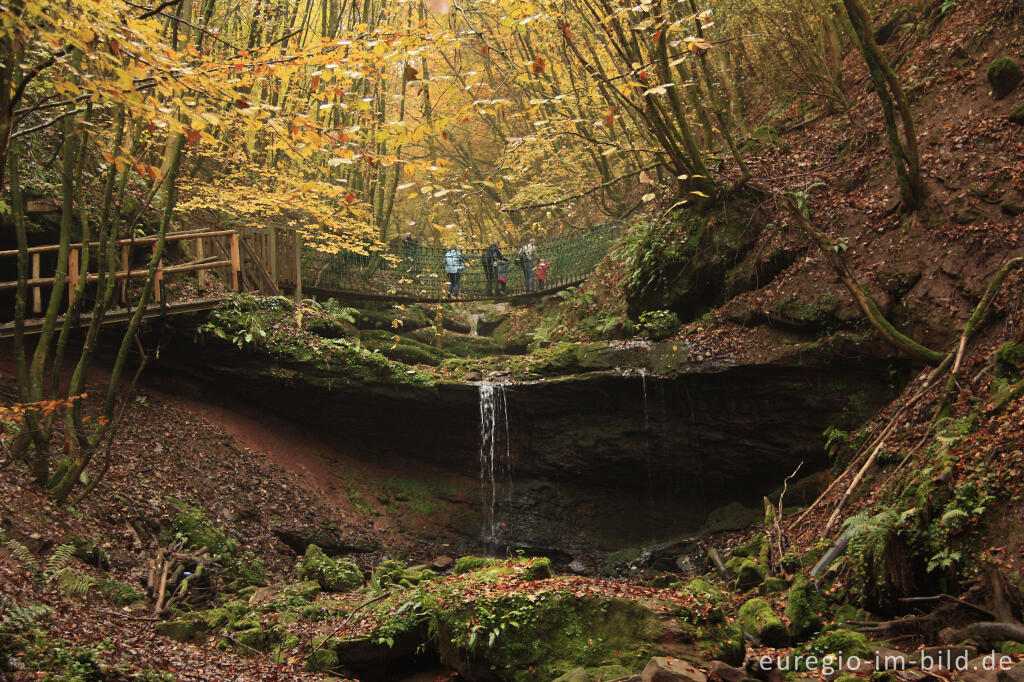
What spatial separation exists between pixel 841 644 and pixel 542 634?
223cm

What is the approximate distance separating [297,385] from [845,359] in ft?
30.1

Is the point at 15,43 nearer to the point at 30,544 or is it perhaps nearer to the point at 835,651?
the point at 30,544

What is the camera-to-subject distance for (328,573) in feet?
28.7

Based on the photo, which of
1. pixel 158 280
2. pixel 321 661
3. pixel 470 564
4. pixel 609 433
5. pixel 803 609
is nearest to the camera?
pixel 321 661

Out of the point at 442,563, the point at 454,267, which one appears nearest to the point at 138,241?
the point at 442,563

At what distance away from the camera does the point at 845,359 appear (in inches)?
363

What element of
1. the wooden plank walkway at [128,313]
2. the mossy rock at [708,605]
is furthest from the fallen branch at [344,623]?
the wooden plank walkway at [128,313]

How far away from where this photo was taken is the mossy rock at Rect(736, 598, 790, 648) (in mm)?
5574

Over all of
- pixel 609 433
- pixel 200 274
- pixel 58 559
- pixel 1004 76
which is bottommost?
pixel 58 559

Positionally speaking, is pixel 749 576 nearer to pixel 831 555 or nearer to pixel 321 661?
pixel 831 555

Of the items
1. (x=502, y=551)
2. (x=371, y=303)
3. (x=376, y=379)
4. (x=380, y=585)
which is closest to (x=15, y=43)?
(x=380, y=585)

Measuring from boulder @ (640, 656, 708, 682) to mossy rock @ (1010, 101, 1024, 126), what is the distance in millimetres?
8105

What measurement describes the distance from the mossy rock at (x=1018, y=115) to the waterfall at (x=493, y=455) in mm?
8267

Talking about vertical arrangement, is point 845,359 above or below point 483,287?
below
